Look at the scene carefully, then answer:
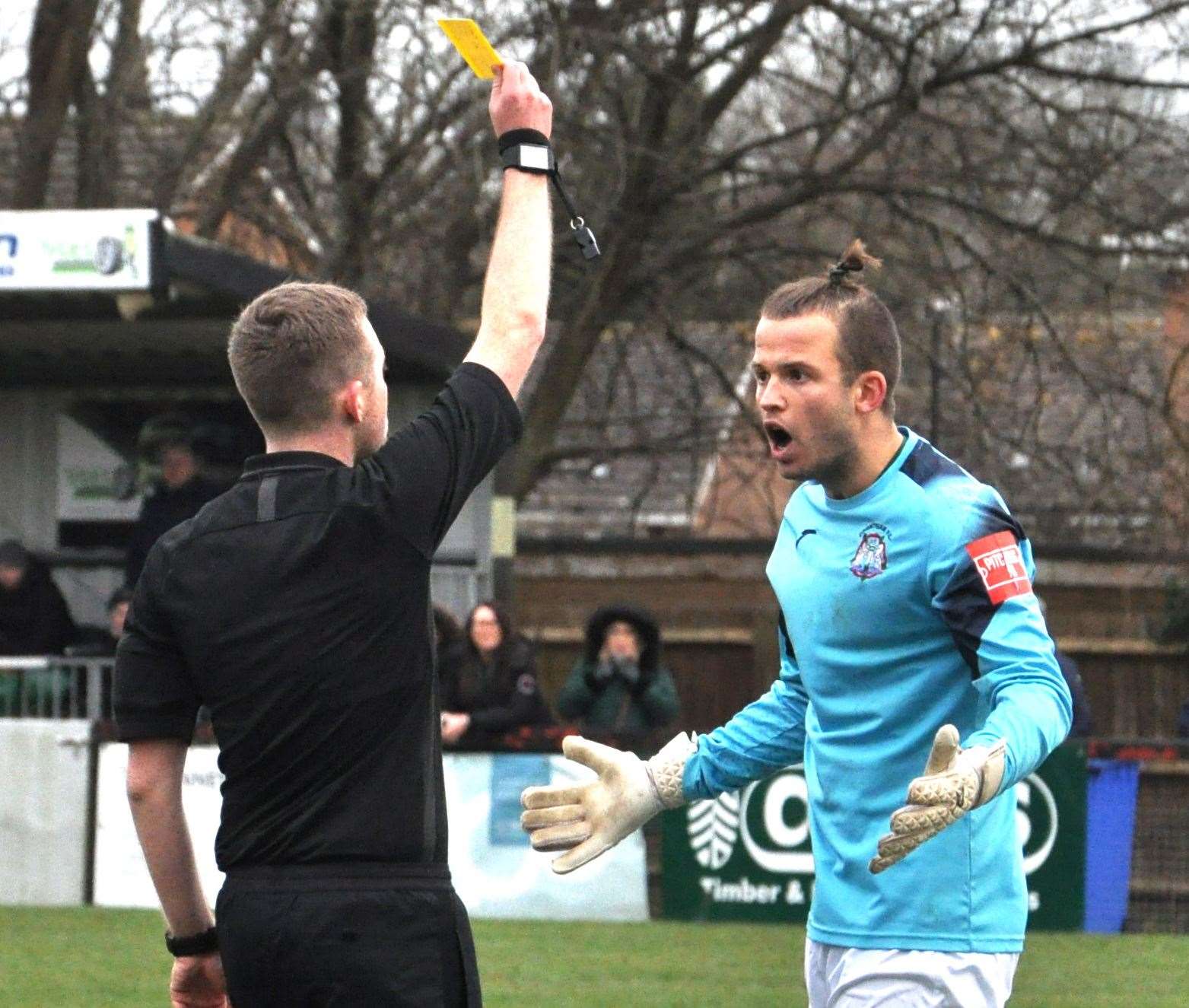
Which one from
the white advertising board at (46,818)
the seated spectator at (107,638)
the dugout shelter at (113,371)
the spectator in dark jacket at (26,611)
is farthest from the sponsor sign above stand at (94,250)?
the white advertising board at (46,818)

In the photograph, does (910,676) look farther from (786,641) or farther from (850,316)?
(850,316)

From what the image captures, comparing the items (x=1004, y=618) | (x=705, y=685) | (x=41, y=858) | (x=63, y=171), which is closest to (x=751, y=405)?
(x=705, y=685)

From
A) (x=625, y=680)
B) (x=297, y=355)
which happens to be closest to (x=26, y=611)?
(x=625, y=680)

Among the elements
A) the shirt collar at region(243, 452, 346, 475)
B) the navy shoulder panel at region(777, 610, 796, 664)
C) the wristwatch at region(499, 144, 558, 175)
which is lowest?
the navy shoulder panel at region(777, 610, 796, 664)

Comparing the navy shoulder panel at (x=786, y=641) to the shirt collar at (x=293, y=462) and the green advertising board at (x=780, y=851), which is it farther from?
the green advertising board at (x=780, y=851)

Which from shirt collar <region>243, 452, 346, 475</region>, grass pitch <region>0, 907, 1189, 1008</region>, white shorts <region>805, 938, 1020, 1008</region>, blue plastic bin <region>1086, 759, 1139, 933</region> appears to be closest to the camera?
shirt collar <region>243, 452, 346, 475</region>

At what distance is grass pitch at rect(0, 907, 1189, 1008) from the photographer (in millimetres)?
8992

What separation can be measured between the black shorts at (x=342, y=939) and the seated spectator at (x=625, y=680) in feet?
28.9

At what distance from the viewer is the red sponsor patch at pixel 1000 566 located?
3576mm

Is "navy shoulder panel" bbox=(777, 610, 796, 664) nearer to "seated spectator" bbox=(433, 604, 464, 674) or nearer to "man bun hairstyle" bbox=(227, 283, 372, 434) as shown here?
"man bun hairstyle" bbox=(227, 283, 372, 434)

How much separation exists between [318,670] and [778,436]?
102cm

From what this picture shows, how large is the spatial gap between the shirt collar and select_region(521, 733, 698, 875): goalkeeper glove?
0.75 m

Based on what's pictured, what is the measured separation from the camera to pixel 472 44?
11.6 ft

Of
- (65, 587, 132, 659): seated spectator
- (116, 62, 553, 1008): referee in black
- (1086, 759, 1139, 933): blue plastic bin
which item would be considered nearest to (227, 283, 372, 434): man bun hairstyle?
(116, 62, 553, 1008): referee in black
